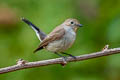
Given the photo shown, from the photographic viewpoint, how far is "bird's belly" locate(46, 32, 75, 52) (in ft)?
18.5

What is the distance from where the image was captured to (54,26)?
6.10 m

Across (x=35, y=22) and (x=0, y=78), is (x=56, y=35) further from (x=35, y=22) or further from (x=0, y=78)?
(x=0, y=78)

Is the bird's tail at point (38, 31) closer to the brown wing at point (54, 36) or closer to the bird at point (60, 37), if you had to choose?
the bird at point (60, 37)

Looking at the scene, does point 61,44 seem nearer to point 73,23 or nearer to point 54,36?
point 54,36

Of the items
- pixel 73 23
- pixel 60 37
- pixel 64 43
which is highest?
pixel 73 23

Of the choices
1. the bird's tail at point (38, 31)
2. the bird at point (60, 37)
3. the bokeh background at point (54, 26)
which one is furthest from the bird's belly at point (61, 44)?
the bird's tail at point (38, 31)

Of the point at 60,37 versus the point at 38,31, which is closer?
the point at 60,37

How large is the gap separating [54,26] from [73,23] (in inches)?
11.3

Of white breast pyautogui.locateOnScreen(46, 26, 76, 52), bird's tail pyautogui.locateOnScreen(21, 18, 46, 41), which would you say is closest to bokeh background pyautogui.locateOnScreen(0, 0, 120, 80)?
bird's tail pyautogui.locateOnScreen(21, 18, 46, 41)

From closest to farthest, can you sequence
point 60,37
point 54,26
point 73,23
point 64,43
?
point 64,43, point 60,37, point 73,23, point 54,26

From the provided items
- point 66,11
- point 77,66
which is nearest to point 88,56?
point 77,66

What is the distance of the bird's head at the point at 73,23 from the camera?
19.4ft

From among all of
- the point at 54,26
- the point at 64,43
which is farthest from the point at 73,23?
the point at 64,43

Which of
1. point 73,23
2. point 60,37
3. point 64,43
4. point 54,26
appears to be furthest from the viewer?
point 54,26
